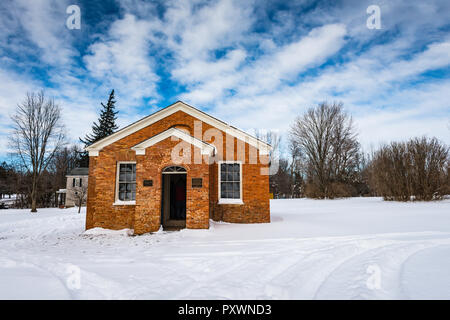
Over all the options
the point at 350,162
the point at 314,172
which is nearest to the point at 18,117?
the point at 314,172

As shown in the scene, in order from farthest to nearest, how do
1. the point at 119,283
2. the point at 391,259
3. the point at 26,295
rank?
1. the point at 391,259
2. the point at 119,283
3. the point at 26,295

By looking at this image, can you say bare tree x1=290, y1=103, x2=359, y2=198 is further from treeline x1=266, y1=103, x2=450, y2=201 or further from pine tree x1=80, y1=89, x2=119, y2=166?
pine tree x1=80, y1=89, x2=119, y2=166

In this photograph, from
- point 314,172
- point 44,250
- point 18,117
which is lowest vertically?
point 44,250

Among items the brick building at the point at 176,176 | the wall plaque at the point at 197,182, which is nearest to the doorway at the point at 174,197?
the brick building at the point at 176,176

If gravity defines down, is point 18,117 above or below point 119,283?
above

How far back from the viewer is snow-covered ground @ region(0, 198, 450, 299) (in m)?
3.48

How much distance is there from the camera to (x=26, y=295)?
340 centimetres

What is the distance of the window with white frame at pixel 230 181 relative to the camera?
35.2 ft

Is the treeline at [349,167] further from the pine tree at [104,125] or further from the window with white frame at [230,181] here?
the pine tree at [104,125]

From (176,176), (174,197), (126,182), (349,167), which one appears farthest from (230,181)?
(349,167)

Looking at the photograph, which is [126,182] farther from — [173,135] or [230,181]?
A: [230,181]

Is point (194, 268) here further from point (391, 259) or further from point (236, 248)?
point (391, 259)

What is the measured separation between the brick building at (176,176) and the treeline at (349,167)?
13.5 m
